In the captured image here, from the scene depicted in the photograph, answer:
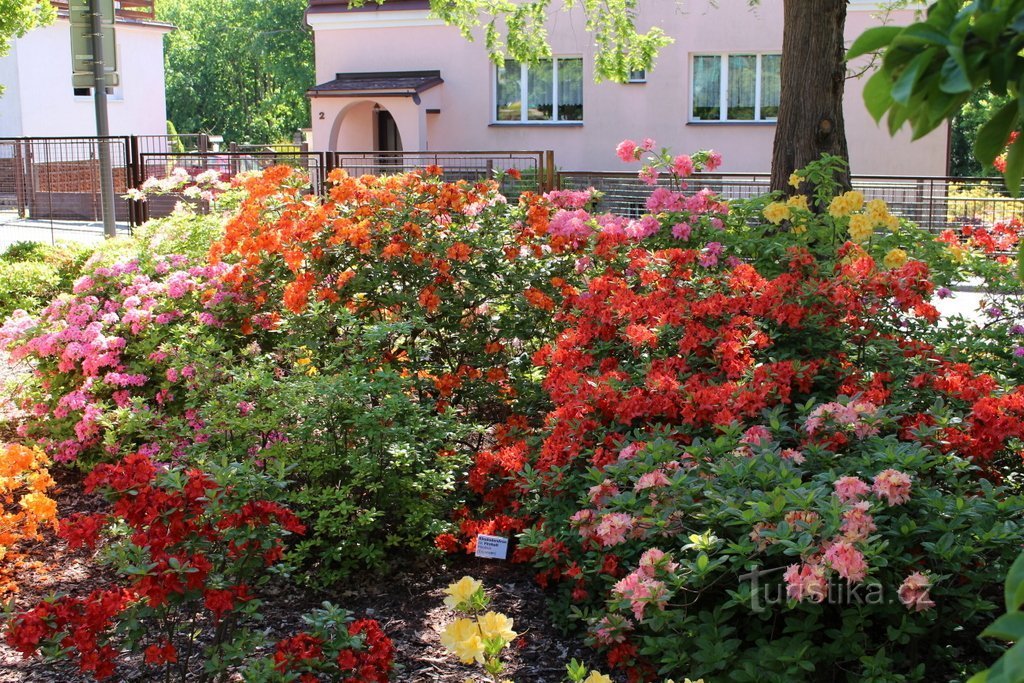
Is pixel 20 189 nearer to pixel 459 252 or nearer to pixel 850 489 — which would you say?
pixel 459 252

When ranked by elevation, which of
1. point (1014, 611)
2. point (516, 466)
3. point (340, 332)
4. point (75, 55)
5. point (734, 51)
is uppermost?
point (734, 51)

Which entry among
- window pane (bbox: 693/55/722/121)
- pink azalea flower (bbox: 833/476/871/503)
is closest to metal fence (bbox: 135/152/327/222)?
pink azalea flower (bbox: 833/476/871/503)

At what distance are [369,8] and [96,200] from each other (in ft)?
36.6

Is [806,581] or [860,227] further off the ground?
[860,227]

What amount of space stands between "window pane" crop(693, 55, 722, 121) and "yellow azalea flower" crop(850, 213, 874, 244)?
1892cm

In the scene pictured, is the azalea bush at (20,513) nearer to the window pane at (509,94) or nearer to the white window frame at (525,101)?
the white window frame at (525,101)

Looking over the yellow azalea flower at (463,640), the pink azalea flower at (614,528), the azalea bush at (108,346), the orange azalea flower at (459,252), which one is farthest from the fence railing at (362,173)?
the yellow azalea flower at (463,640)

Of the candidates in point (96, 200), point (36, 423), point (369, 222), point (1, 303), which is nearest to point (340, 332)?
point (369, 222)

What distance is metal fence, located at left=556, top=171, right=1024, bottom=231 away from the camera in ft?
50.7

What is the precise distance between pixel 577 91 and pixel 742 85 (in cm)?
364

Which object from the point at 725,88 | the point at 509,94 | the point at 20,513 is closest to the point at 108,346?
the point at 20,513

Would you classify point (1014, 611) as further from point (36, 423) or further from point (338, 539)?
point (36, 423)

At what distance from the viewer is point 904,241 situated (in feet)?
18.0

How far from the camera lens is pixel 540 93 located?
964 inches
